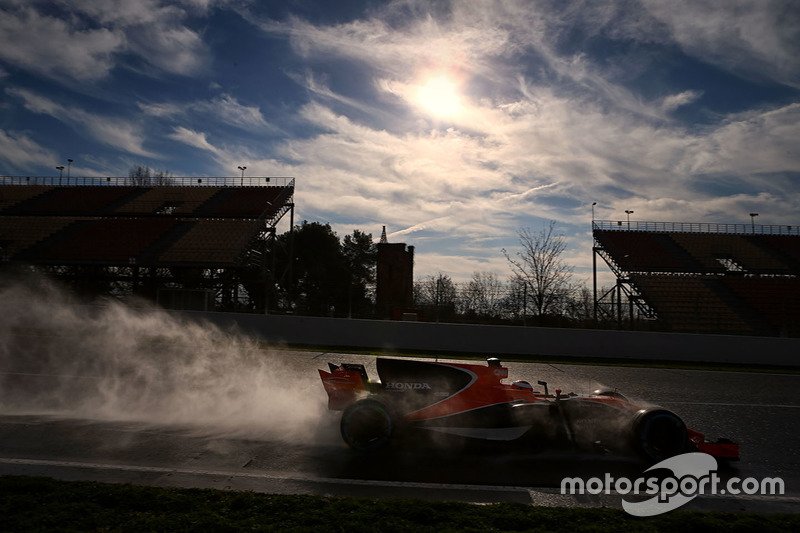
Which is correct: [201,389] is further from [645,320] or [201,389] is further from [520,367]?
[645,320]

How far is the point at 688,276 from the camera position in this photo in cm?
2847

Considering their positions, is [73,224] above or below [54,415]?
above

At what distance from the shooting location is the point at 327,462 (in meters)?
5.10

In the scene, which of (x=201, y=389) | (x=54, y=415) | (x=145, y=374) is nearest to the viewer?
(x=54, y=415)

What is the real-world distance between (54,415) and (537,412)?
644 cm

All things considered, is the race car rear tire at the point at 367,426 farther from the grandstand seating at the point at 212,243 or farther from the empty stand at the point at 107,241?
the empty stand at the point at 107,241

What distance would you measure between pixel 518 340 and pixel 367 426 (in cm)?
1183

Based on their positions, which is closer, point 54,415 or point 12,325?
point 54,415

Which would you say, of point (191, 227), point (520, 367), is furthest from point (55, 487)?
point (191, 227)

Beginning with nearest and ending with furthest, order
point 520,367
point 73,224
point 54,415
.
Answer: point 54,415 < point 520,367 < point 73,224

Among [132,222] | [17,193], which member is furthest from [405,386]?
[17,193]

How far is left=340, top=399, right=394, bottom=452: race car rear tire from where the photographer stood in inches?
211

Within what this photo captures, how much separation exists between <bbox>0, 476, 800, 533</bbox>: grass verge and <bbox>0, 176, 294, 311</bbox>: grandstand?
16.8m

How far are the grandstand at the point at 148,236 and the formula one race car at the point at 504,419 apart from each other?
16204 millimetres
